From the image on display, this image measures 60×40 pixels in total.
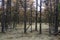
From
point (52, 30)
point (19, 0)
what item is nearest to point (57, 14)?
point (52, 30)

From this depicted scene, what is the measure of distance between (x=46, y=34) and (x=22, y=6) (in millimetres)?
2346

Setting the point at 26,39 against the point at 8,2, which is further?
the point at 8,2

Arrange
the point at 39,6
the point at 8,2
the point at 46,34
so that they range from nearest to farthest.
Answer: the point at 46,34, the point at 39,6, the point at 8,2

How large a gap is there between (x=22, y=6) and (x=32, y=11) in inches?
33.1

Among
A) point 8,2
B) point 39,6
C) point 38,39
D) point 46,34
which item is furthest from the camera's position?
point 8,2

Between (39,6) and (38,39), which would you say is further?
(39,6)

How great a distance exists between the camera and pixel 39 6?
8.88 m

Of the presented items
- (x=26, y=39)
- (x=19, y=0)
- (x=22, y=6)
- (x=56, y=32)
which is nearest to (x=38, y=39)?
(x=26, y=39)

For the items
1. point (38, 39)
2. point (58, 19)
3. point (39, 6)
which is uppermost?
point (39, 6)

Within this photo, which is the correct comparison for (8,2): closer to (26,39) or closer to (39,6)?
(39,6)

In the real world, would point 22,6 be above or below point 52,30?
above

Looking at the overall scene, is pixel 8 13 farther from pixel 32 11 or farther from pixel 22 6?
pixel 32 11

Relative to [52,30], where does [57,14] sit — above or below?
above

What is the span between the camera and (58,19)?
8.49 metres
